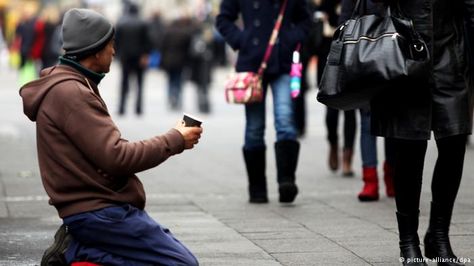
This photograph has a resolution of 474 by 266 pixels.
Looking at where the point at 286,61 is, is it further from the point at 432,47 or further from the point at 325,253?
the point at 432,47

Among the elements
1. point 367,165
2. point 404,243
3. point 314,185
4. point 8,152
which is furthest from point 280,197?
point 8,152

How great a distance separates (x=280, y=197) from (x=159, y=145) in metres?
3.72

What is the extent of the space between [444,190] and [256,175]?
2835 mm

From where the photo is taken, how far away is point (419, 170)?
6.11 m

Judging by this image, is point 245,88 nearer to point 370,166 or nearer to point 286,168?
point 286,168

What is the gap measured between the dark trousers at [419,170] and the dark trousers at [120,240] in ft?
4.19

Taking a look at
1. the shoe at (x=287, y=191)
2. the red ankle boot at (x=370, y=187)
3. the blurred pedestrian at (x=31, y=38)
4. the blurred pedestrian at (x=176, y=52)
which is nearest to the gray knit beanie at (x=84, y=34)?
the shoe at (x=287, y=191)

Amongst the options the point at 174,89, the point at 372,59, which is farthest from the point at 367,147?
the point at 174,89

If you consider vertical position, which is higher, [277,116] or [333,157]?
[277,116]

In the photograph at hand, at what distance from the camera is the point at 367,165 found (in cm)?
915

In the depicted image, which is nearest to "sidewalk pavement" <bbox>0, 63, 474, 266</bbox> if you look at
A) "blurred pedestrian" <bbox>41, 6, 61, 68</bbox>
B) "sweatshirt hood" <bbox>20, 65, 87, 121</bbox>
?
"sweatshirt hood" <bbox>20, 65, 87, 121</bbox>

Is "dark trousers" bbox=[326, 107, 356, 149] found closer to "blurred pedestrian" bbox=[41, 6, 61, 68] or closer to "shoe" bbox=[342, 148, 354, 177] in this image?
"shoe" bbox=[342, 148, 354, 177]

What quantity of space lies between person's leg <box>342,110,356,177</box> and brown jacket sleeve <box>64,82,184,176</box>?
5.25 metres

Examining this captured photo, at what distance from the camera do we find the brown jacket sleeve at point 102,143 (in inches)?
201
